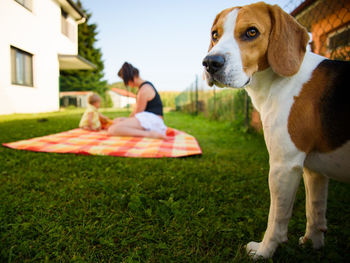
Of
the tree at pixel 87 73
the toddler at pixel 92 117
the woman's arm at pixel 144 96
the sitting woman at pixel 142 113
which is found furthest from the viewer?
the tree at pixel 87 73

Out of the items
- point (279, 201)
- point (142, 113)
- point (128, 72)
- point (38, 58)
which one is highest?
point (38, 58)

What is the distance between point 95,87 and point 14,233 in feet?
96.6

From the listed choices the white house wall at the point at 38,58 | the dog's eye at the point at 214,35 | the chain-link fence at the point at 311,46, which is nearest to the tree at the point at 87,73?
the white house wall at the point at 38,58

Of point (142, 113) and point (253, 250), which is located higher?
point (142, 113)

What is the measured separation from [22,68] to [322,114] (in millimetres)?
10522

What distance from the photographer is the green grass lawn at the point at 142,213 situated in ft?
Answer: 4.48

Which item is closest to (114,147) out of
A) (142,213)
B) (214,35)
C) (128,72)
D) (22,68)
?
(128,72)

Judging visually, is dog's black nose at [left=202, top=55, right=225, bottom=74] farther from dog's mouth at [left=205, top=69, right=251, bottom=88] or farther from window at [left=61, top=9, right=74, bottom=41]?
window at [left=61, top=9, right=74, bottom=41]

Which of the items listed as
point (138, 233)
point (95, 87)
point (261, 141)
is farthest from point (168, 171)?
point (95, 87)

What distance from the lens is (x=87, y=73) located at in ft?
88.8

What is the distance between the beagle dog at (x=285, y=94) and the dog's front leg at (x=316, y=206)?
0.4 inches

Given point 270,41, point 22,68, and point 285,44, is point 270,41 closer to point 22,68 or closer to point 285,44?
point 285,44

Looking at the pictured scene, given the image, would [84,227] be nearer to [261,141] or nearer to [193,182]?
[193,182]

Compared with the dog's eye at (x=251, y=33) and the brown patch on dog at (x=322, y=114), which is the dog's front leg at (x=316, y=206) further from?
the dog's eye at (x=251, y=33)
